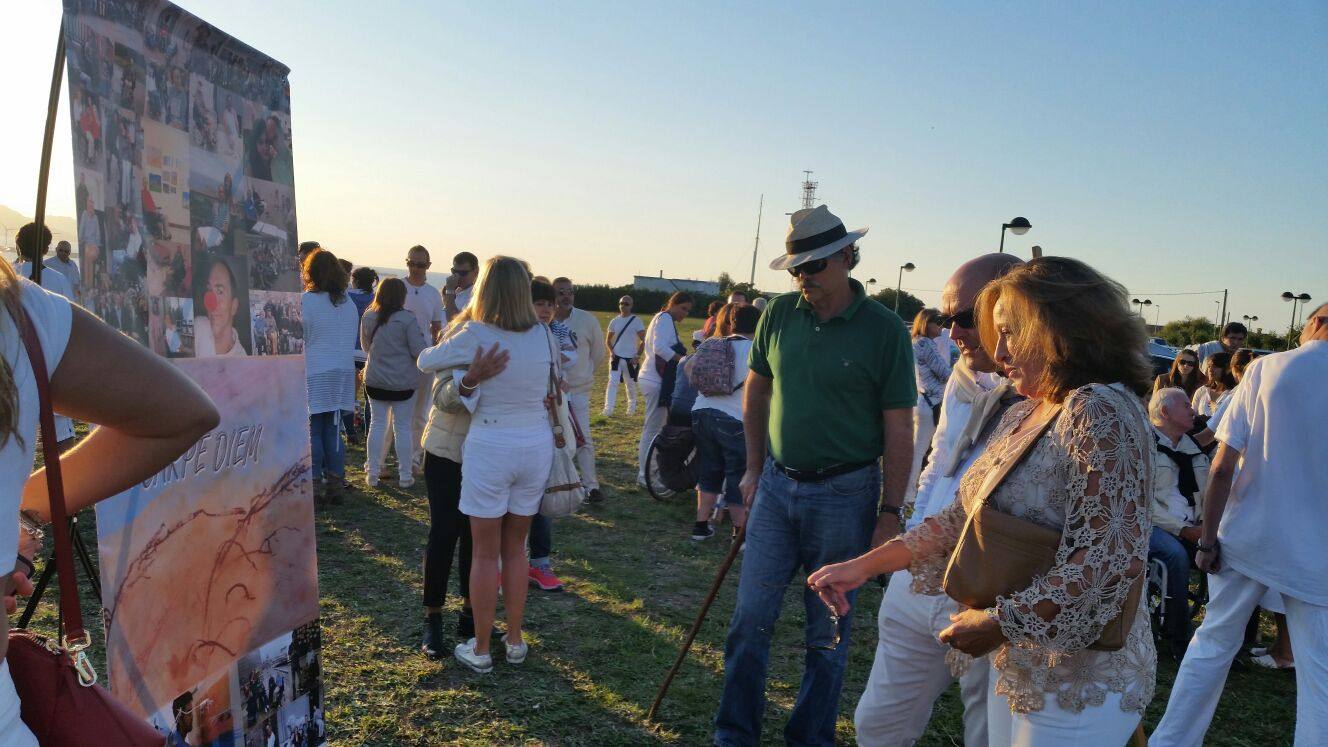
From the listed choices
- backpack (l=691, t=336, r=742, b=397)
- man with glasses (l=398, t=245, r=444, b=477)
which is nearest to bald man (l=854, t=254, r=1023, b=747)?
backpack (l=691, t=336, r=742, b=397)

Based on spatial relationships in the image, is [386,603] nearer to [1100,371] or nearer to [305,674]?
[305,674]

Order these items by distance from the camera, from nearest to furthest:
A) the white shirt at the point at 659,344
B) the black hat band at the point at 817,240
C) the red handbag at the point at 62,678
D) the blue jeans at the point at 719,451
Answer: the red handbag at the point at 62,678, the black hat band at the point at 817,240, the blue jeans at the point at 719,451, the white shirt at the point at 659,344

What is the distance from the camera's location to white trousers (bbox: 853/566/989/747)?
8.16 feet

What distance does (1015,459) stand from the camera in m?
1.94

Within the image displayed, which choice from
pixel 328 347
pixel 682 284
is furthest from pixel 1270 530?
pixel 682 284

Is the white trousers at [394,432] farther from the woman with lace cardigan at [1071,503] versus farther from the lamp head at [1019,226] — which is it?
the lamp head at [1019,226]

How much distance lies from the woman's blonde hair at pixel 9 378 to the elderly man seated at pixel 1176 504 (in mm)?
5542

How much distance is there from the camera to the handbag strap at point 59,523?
1235 millimetres

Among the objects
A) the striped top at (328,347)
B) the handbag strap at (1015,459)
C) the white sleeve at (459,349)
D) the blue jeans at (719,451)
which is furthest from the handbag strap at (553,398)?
the striped top at (328,347)

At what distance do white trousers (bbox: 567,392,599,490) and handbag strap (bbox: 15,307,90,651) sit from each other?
18.8 ft

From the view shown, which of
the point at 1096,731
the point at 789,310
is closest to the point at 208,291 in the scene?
the point at 789,310

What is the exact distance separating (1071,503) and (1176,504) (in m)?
4.42

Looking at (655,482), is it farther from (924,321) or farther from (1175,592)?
(1175,592)

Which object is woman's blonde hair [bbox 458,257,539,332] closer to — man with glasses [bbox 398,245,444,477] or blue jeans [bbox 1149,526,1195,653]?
blue jeans [bbox 1149,526,1195,653]
